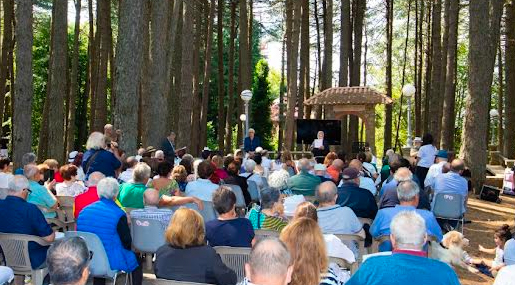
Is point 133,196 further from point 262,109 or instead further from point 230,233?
point 262,109

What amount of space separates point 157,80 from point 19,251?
9.94 metres

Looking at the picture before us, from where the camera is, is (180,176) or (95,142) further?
(95,142)

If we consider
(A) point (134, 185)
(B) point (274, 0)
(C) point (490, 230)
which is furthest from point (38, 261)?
(B) point (274, 0)

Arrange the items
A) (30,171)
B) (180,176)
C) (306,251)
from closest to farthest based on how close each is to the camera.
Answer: (306,251) → (30,171) → (180,176)

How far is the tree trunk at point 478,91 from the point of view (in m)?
14.0

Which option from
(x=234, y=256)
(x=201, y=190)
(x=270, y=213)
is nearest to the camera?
(x=234, y=256)

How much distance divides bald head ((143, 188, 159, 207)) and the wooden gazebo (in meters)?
16.6

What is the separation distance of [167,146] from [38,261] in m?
8.22

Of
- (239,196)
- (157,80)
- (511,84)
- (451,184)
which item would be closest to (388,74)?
(511,84)

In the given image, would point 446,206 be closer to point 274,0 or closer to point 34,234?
point 34,234

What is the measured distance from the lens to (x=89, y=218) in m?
5.31

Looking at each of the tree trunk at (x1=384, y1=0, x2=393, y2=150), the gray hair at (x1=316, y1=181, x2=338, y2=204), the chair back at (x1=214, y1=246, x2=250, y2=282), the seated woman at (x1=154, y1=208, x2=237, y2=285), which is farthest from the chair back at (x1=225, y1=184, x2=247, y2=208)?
the tree trunk at (x1=384, y1=0, x2=393, y2=150)

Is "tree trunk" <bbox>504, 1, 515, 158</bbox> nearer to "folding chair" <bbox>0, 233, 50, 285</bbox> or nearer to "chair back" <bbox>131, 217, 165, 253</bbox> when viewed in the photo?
"chair back" <bbox>131, 217, 165, 253</bbox>

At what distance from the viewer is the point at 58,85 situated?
51.7 feet
